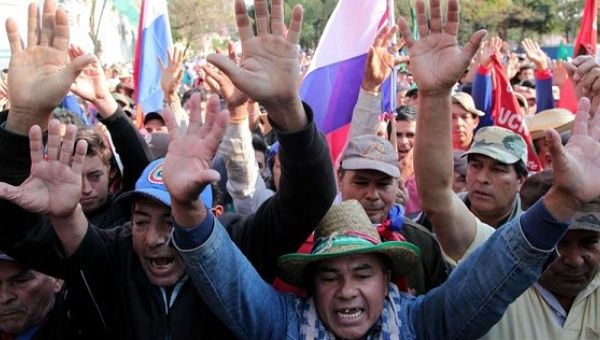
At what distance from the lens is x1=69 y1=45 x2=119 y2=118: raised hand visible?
3857 millimetres

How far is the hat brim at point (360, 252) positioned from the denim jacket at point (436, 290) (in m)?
0.12

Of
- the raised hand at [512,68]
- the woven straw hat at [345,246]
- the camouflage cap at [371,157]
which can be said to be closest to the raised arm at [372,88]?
the camouflage cap at [371,157]

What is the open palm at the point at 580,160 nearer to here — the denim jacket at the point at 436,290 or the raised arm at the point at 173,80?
the denim jacket at the point at 436,290

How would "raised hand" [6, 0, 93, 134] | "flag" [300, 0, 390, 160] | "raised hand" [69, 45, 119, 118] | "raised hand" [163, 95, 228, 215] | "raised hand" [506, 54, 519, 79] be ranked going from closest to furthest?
1. "raised hand" [163, 95, 228, 215]
2. "raised hand" [6, 0, 93, 134]
3. "raised hand" [69, 45, 119, 118]
4. "flag" [300, 0, 390, 160]
5. "raised hand" [506, 54, 519, 79]

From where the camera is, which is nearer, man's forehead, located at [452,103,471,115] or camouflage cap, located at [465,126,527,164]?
camouflage cap, located at [465,126,527,164]

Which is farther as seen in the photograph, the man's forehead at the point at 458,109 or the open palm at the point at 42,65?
the man's forehead at the point at 458,109

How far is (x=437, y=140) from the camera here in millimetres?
2758

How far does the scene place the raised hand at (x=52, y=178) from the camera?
7.63 feet

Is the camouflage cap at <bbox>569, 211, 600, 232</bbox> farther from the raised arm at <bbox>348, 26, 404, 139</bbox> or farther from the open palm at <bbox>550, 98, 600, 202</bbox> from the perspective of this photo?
the raised arm at <bbox>348, 26, 404, 139</bbox>

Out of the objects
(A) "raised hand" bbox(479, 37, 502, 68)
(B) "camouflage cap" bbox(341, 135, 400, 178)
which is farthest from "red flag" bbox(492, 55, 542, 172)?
(B) "camouflage cap" bbox(341, 135, 400, 178)


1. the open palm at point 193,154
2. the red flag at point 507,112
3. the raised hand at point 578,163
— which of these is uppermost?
the open palm at point 193,154

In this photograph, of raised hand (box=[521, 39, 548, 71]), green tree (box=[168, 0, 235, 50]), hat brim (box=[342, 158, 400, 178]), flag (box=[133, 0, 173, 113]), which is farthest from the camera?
green tree (box=[168, 0, 235, 50])

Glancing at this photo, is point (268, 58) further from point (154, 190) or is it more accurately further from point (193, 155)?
point (154, 190)

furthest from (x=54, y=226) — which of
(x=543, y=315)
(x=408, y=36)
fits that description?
(x=543, y=315)
